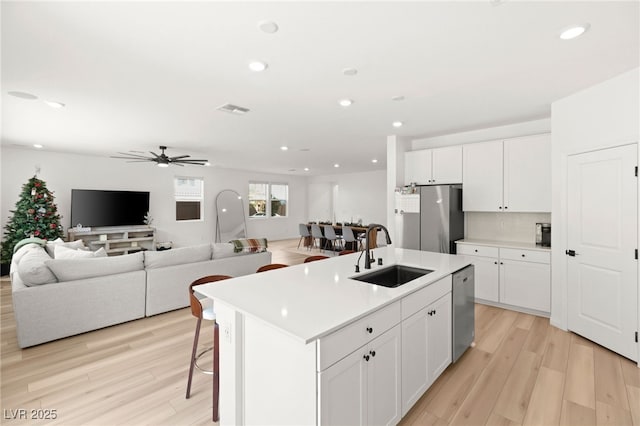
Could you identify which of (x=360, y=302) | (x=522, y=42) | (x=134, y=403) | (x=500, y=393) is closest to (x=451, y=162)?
(x=522, y=42)

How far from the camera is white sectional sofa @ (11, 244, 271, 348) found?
9.55 ft

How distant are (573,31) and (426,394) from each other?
279 cm

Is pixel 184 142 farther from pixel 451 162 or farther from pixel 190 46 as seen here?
pixel 451 162

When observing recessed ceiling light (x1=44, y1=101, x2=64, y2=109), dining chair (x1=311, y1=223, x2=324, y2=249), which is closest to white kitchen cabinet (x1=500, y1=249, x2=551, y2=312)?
dining chair (x1=311, y1=223, x2=324, y2=249)

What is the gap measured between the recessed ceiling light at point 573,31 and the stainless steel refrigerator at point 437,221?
7.72ft

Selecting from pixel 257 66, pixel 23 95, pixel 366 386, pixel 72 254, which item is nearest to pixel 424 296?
pixel 366 386

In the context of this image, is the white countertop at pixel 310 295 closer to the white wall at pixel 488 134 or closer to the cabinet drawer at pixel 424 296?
the cabinet drawer at pixel 424 296

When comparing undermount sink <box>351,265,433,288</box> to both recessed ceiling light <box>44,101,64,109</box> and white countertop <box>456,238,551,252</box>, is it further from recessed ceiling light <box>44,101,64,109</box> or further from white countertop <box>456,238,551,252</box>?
recessed ceiling light <box>44,101,64,109</box>

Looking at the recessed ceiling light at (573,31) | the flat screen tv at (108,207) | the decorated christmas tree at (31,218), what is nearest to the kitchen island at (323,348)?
the recessed ceiling light at (573,31)

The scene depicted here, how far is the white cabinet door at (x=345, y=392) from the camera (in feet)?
4.12

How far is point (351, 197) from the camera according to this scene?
10633mm

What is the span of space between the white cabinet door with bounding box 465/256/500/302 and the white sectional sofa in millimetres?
3694

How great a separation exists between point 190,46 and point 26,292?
9.52 feet

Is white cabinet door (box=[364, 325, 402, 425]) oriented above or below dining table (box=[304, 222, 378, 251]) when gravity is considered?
below
